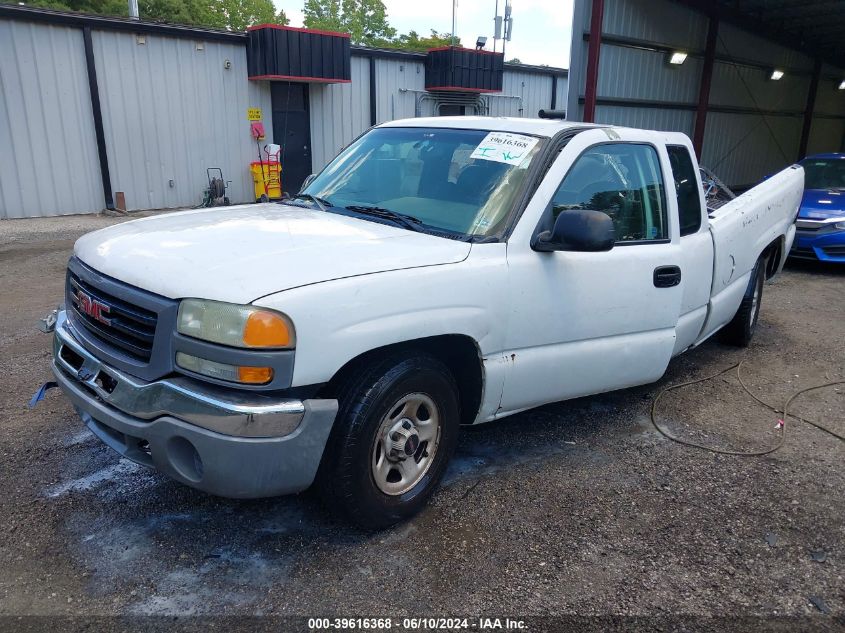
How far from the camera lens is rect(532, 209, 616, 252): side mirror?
3.15 meters

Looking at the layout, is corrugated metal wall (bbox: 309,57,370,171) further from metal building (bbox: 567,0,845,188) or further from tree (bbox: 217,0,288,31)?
tree (bbox: 217,0,288,31)

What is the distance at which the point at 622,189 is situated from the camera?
3.94m

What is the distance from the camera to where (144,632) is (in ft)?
8.03

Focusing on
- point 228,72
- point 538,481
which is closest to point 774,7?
point 228,72

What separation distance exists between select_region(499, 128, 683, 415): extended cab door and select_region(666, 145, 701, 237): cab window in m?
0.20

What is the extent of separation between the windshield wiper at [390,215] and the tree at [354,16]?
73.2 metres

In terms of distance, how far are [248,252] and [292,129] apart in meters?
14.6

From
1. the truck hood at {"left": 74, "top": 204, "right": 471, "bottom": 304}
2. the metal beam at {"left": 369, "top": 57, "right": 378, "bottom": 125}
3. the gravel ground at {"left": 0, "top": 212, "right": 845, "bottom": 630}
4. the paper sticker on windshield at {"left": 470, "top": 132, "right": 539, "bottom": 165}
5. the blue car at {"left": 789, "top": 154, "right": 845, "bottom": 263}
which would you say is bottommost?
the gravel ground at {"left": 0, "top": 212, "right": 845, "bottom": 630}

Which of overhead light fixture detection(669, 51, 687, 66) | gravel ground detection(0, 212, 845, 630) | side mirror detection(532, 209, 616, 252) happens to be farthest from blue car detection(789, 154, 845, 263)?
side mirror detection(532, 209, 616, 252)

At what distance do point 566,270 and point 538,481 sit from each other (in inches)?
44.1

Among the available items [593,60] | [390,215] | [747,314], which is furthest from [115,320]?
[593,60]

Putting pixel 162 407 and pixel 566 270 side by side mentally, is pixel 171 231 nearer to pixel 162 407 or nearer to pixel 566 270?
pixel 162 407

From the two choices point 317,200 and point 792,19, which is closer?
point 317,200

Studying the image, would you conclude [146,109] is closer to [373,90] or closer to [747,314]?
[373,90]
